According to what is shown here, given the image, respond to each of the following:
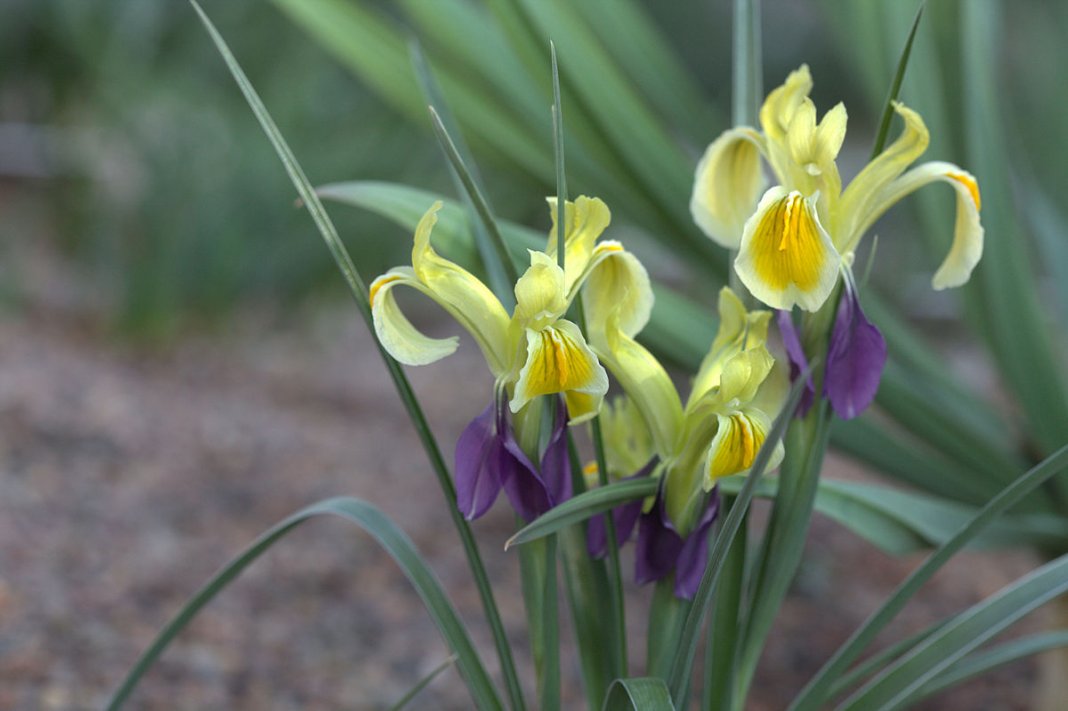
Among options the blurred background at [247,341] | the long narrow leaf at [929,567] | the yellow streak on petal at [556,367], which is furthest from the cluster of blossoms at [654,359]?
the blurred background at [247,341]

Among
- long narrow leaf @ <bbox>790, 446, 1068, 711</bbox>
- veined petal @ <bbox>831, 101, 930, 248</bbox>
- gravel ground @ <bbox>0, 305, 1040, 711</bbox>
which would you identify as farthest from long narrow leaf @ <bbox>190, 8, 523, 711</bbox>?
gravel ground @ <bbox>0, 305, 1040, 711</bbox>

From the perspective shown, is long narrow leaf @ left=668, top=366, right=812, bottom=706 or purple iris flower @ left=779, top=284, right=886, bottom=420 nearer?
long narrow leaf @ left=668, top=366, right=812, bottom=706

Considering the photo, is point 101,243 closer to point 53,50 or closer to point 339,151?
point 339,151

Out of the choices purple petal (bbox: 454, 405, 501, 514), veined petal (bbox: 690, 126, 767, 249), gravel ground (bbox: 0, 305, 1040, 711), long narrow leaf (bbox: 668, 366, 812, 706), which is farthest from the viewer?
gravel ground (bbox: 0, 305, 1040, 711)

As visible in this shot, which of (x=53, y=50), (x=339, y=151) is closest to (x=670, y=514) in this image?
(x=339, y=151)

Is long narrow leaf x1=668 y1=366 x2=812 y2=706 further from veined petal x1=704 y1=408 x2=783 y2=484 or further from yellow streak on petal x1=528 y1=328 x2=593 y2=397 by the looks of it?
yellow streak on petal x1=528 y1=328 x2=593 y2=397

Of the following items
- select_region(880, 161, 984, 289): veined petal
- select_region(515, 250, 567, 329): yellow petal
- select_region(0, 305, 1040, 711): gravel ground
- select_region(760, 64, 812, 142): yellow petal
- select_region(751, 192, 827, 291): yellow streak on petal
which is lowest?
select_region(0, 305, 1040, 711): gravel ground

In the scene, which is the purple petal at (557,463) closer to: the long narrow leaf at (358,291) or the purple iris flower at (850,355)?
the long narrow leaf at (358,291)

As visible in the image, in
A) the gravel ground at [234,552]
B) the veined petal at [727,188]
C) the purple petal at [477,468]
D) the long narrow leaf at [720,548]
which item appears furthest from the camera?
the gravel ground at [234,552]
